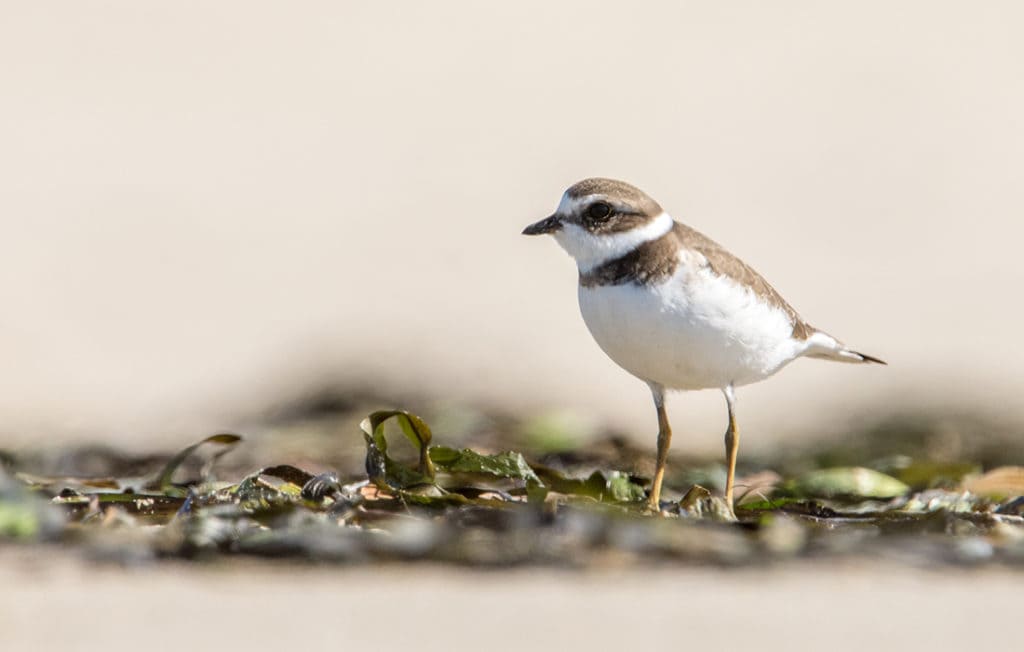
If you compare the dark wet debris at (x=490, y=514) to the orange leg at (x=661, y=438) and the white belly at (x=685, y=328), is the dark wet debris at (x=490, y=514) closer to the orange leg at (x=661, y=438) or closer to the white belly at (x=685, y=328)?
the orange leg at (x=661, y=438)

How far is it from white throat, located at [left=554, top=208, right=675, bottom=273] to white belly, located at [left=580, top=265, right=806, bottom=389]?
0.13 meters

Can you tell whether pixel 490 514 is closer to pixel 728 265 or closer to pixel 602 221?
pixel 602 221

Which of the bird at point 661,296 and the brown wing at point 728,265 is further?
the brown wing at point 728,265

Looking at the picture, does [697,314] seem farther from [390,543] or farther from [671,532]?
[390,543]

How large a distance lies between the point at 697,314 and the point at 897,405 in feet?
8.86

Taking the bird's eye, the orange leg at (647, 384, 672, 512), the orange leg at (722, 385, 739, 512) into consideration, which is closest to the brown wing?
the bird's eye

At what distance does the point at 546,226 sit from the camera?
6059mm

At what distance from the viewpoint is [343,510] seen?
5.06 metres

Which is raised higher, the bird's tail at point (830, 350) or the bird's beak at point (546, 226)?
the bird's beak at point (546, 226)

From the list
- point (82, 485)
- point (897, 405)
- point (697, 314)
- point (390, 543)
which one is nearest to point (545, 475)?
point (697, 314)

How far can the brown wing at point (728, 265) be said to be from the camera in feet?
19.5

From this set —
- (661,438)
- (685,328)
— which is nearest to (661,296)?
(685,328)

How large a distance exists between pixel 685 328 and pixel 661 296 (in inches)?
6.4

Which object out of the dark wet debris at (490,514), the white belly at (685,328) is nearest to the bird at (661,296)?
the white belly at (685,328)
